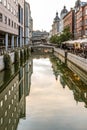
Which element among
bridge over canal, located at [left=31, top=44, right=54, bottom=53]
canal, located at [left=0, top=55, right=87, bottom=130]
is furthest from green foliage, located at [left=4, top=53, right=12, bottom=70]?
bridge over canal, located at [left=31, top=44, right=54, bottom=53]

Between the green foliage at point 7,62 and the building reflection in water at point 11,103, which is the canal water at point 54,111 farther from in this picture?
the green foliage at point 7,62

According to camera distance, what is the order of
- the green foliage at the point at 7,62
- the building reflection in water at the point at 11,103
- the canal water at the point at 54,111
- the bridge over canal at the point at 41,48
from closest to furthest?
the canal water at the point at 54,111
the building reflection in water at the point at 11,103
the green foliage at the point at 7,62
the bridge over canal at the point at 41,48

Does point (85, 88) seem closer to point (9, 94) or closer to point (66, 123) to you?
point (9, 94)

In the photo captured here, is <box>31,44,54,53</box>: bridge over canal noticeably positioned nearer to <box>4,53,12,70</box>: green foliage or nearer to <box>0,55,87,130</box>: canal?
<box>4,53,12,70</box>: green foliage

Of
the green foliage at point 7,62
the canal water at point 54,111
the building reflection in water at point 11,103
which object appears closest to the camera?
the canal water at point 54,111

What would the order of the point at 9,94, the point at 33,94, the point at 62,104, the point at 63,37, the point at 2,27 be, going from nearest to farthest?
the point at 62,104 → the point at 9,94 → the point at 33,94 → the point at 2,27 → the point at 63,37

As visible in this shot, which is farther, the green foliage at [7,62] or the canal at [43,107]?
the green foliage at [7,62]

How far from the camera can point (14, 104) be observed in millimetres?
21188

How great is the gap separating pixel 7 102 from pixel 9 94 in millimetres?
2937

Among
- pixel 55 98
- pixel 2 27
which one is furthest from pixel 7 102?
pixel 2 27

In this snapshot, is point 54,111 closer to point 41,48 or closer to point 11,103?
point 11,103

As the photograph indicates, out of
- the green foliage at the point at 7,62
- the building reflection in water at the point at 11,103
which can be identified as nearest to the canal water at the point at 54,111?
the building reflection in water at the point at 11,103

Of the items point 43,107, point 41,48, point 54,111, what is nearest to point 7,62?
point 43,107

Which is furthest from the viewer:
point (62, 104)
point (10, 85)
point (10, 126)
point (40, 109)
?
point (10, 85)
